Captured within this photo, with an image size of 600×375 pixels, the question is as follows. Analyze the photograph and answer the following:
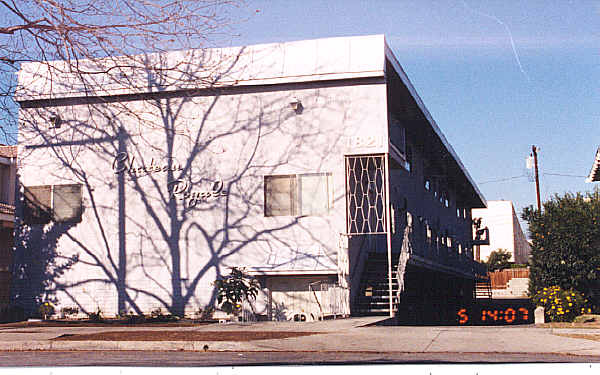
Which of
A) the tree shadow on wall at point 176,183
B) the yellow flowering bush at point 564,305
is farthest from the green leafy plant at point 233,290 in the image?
the yellow flowering bush at point 564,305

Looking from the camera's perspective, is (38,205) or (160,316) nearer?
(160,316)

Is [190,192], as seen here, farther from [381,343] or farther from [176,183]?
[381,343]

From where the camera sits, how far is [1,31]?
1001 centimetres

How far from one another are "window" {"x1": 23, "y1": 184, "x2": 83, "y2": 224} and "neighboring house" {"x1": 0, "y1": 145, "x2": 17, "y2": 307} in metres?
5.05

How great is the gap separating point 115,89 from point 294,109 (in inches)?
204

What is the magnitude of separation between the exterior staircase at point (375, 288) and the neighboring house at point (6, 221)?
13775 millimetres

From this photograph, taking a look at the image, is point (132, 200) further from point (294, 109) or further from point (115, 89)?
point (294, 109)

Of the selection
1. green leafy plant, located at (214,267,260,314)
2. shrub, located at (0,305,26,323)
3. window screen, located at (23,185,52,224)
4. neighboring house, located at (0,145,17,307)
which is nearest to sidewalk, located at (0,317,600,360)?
green leafy plant, located at (214,267,260,314)

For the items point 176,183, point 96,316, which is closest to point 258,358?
point 176,183

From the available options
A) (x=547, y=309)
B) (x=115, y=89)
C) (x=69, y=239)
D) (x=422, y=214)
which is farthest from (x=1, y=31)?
(x=422, y=214)

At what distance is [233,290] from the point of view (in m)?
18.1

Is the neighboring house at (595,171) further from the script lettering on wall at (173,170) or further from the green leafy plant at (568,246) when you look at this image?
the script lettering on wall at (173,170)

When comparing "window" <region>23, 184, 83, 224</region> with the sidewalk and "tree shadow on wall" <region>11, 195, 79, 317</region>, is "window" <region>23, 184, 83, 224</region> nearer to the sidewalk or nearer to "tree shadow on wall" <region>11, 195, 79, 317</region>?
"tree shadow on wall" <region>11, 195, 79, 317</region>

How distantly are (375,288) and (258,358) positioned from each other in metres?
11.0
